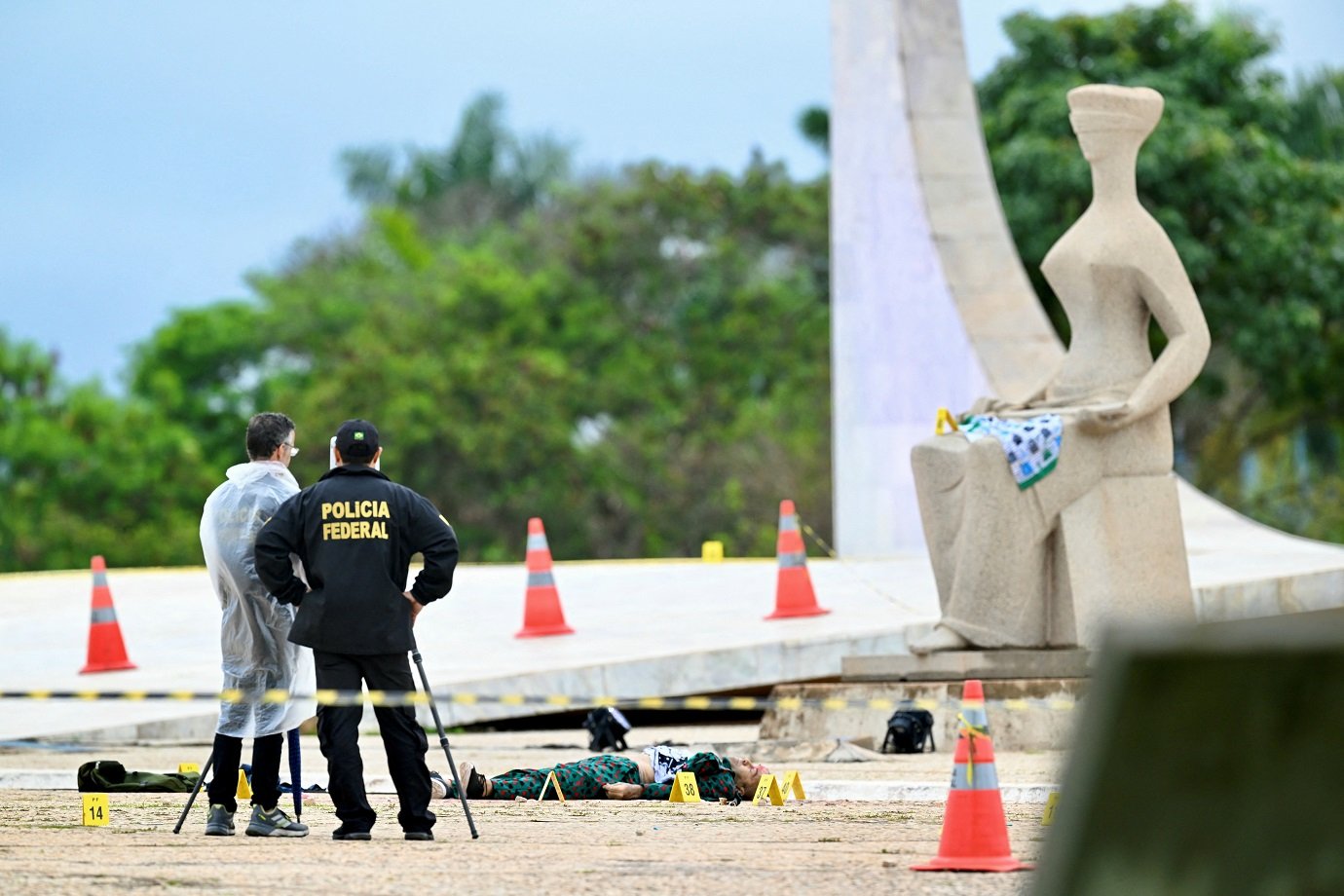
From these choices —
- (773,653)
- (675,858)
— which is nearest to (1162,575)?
(773,653)

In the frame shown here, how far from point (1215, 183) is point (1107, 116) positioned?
18901 millimetres

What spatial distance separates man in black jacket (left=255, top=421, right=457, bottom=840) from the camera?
286 inches

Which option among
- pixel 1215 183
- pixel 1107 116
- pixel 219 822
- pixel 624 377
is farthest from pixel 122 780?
pixel 624 377

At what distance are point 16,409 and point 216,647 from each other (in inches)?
1102

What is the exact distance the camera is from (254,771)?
757 cm

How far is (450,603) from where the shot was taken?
53.0ft

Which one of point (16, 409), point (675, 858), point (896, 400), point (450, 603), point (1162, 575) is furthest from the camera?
point (16, 409)

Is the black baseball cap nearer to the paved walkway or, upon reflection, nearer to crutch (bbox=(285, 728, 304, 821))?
crutch (bbox=(285, 728, 304, 821))

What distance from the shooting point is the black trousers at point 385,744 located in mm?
7223

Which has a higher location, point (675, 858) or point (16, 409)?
point (16, 409)

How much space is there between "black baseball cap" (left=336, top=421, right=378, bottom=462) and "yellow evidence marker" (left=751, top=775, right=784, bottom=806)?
7.18 feet

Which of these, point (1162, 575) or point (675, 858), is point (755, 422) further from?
point (675, 858)

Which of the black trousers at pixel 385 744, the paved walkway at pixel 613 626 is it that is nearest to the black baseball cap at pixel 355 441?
the black trousers at pixel 385 744

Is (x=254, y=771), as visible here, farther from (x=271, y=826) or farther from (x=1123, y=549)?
(x=1123, y=549)
